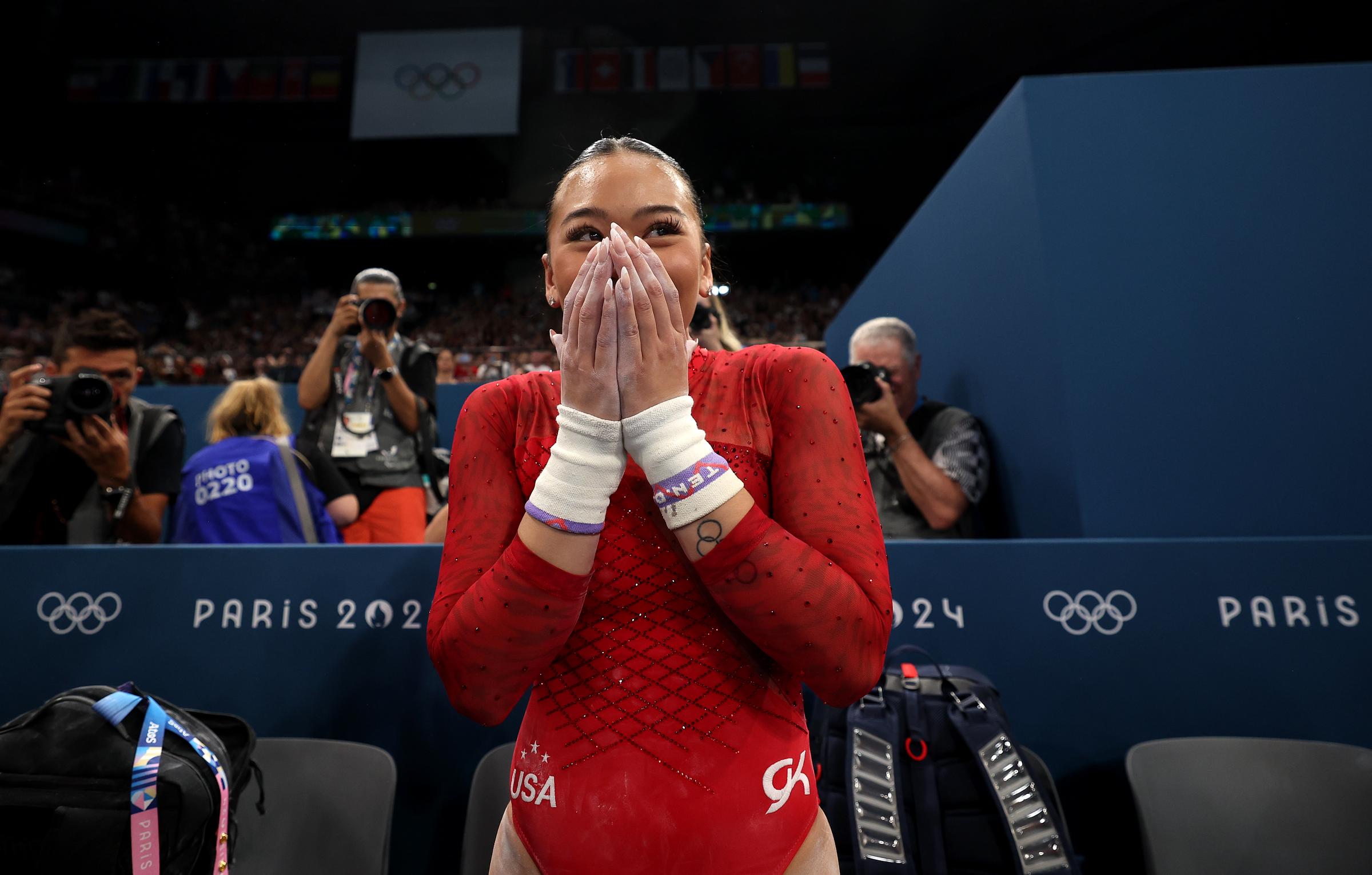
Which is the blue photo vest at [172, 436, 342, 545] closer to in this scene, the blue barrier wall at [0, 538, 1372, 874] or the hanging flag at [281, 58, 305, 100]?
the blue barrier wall at [0, 538, 1372, 874]

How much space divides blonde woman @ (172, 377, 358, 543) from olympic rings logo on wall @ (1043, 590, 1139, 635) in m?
2.15

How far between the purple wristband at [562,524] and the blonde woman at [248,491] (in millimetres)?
1969

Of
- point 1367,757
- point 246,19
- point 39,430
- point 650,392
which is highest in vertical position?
point 246,19

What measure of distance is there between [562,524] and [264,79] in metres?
15.2

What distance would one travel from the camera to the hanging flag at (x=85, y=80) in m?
12.7

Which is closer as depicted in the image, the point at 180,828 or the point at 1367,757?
the point at 180,828

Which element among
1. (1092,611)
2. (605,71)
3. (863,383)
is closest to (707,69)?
(605,71)

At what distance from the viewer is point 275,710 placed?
182 centimetres

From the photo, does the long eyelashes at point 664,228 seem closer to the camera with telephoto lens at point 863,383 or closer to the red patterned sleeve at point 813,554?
the red patterned sleeve at point 813,554

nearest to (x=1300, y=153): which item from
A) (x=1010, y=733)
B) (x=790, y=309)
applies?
(x=1010, y=733)

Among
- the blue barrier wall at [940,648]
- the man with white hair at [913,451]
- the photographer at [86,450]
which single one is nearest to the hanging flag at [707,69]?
the man with white hair at [913,451]

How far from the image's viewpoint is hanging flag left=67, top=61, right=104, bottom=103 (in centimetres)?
1269

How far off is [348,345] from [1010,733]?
2.75 meters

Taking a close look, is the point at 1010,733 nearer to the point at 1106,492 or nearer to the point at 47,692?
Answer: the point at 1106,492
